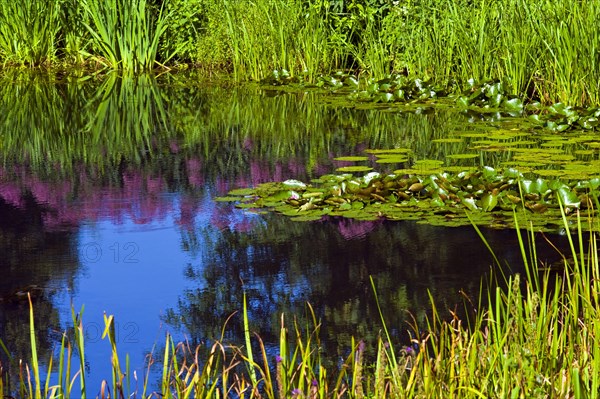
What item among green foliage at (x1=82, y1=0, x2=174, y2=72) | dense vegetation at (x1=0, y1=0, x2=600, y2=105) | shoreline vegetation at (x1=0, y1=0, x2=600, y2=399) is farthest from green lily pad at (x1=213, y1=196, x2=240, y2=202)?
green foliage at (x1=82, y1=0, x2=174, y2=72)

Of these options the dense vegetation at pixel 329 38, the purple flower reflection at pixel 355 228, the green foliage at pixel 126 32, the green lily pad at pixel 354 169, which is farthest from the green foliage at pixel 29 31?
the purple flower reflection at pixel 355 228

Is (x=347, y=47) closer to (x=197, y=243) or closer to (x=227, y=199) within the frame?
(x=227, y=199)

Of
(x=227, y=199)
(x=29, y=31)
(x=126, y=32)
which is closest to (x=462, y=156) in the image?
(x=227, y=199)

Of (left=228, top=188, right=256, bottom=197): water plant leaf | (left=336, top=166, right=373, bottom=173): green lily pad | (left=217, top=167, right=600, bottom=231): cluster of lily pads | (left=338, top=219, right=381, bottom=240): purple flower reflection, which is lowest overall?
(left=338, top=219, right=381, bottom=240): purple flower reflection

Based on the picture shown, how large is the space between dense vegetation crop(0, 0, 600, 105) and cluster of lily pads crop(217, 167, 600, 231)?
3013 millimetres

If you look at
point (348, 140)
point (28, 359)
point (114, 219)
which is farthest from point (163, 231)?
point (348, 140)

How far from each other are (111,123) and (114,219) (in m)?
3.61

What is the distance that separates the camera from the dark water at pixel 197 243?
435 cm

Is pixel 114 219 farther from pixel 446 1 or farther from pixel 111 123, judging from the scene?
pixel 446 1

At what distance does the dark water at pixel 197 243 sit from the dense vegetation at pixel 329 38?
92 centimetres

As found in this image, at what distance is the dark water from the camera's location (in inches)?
171

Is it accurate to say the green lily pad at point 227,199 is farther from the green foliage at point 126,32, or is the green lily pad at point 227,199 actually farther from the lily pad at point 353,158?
the green foliage at point 126,32

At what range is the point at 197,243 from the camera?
5.57 meters

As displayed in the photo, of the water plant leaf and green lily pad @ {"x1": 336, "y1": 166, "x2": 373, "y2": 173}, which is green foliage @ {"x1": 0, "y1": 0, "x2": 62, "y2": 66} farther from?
the water plant leaf
